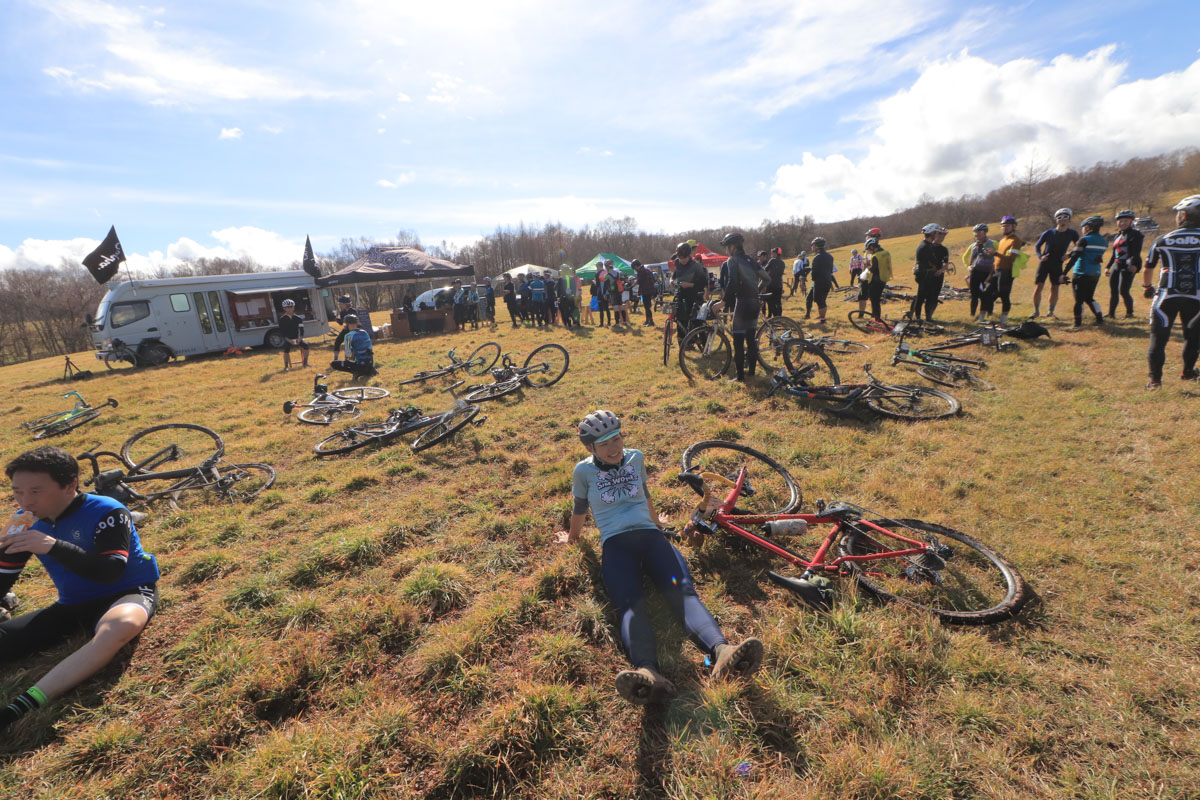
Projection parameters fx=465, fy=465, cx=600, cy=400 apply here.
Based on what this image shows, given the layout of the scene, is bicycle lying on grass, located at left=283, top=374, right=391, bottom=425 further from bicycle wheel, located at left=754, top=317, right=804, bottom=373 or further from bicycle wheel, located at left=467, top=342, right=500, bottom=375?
bicycle wheel, located at left=754, top=317, right=804, bottom=373

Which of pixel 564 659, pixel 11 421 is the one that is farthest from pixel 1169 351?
pixel 11 421

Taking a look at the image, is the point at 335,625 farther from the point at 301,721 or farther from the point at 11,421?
the point at 11,421

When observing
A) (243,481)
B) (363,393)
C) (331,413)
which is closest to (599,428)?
(243,481)

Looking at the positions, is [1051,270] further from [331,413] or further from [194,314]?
[194,314]

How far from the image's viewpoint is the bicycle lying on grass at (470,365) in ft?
35.8

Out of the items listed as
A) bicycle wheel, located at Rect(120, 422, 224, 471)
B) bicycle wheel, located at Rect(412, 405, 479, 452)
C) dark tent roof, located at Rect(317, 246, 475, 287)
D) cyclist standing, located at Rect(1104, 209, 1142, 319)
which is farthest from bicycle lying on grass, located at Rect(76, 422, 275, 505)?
dark tent roof, located at Rect(317, 246, 475, 287)

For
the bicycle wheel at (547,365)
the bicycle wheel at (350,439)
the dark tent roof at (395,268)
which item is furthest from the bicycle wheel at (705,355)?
the dark tent roof at (395,268)

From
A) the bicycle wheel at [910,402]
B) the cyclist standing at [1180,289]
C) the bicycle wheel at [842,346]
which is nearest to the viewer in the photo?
the cyclist standing at [1180,289]

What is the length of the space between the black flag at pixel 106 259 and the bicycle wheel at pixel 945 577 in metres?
23.4

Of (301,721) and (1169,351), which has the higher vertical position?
(1169,351)

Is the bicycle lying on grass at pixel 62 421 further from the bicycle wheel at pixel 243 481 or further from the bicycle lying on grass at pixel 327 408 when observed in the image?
the bicycle wheel at pixel 243 481

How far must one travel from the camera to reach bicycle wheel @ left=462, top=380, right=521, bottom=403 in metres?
8.97

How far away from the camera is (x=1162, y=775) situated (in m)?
2.00

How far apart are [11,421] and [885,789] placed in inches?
681
